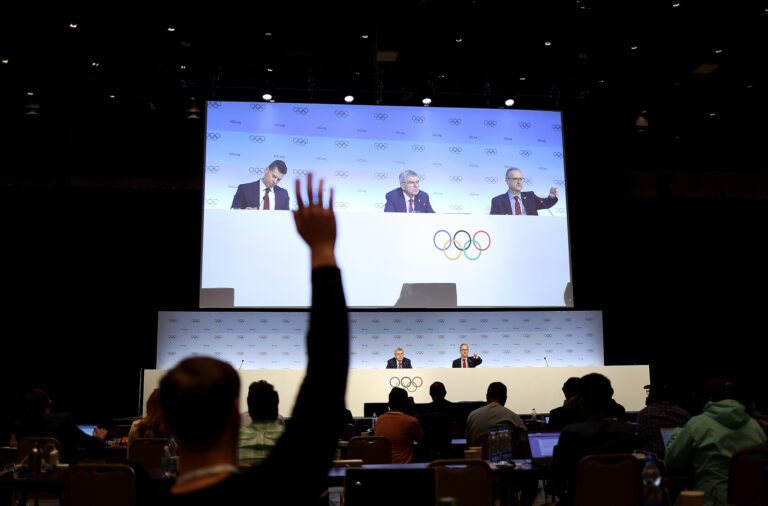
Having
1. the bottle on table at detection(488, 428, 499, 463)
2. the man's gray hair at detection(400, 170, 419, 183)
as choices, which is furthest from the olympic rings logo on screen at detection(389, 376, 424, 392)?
the bottle on table at detection(488, 428, 499, 463)

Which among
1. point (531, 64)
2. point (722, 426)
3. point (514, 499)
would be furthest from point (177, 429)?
point (531, 64)

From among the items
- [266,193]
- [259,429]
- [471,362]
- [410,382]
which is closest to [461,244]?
[471,362]

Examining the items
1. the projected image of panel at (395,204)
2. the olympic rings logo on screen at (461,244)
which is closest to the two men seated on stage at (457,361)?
the projected image of panel at (395,204)

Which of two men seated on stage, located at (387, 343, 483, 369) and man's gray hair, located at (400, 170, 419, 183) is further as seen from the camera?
two men seated on stage, located at (387, 343, 483, 369)

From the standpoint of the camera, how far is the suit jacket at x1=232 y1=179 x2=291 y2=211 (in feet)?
35.0

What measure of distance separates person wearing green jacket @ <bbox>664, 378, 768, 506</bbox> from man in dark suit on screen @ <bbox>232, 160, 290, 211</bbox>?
7.44 meters

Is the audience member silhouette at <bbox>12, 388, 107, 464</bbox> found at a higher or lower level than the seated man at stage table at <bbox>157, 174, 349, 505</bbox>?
lower

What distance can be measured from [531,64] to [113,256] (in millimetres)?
7051

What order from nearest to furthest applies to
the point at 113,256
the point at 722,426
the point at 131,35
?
the point at 722,426 < the point at 131,35 < the point at 113,256

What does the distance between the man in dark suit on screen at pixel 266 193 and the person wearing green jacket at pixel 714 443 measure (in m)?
7.44

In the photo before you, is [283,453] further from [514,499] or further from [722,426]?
[514,499]

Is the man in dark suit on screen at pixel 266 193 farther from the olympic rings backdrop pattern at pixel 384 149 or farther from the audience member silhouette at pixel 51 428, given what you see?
the audience member silhouette at pixel 51 428

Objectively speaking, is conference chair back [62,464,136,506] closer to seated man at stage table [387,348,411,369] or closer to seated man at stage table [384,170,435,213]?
seated man at stage table [384,170,435,213]

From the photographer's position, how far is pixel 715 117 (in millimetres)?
12734
